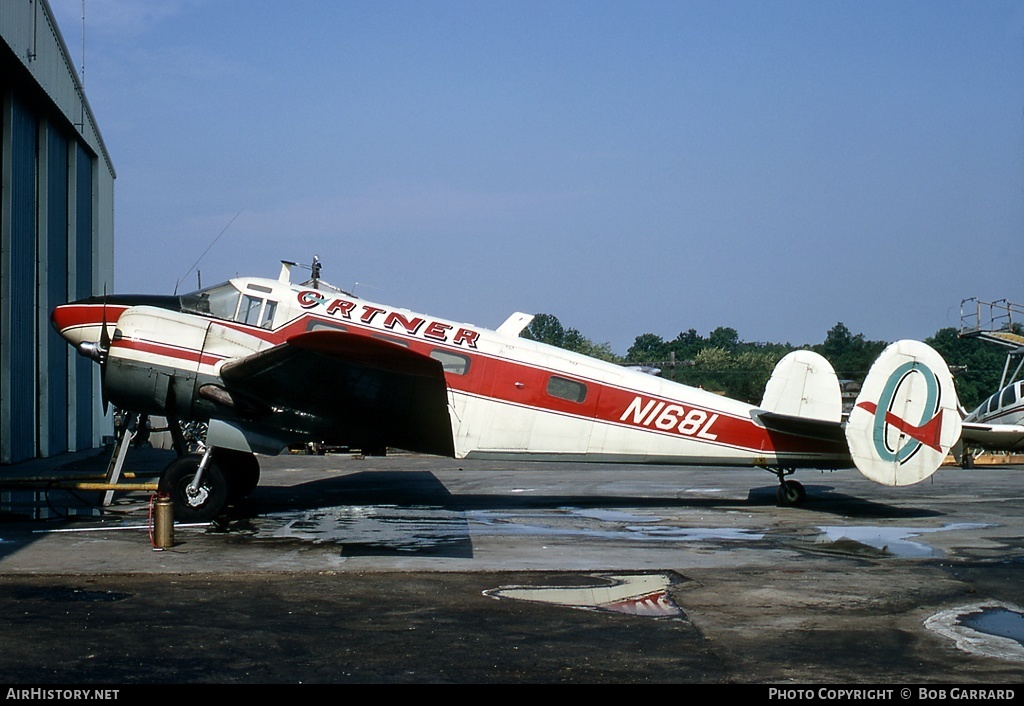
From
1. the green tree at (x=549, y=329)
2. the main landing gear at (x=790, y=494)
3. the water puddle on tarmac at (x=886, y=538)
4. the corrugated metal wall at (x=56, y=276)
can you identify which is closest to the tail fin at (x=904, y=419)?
the water puddle on tarmac at (x=886, y=538)

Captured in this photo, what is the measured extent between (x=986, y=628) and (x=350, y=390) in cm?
804

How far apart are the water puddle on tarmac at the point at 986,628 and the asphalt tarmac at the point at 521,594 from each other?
0.03m

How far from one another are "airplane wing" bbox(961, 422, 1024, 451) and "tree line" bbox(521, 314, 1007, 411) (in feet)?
31.7

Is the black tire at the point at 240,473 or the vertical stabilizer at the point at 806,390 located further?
the vertical stabilizer at the point at 806,390

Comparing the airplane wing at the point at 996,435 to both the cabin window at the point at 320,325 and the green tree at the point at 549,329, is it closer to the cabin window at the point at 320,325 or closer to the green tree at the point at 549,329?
the cabin window at the point at 320,325

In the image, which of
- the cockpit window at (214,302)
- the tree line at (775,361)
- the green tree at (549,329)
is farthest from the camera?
the green tree at (549,329)

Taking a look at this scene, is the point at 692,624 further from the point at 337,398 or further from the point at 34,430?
the point at 34,430

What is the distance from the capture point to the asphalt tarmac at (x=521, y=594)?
6.26 m

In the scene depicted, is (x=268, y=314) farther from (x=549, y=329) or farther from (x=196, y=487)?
(x=549, y=329)

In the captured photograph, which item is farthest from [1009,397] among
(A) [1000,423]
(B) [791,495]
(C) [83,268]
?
(C) [83,268]

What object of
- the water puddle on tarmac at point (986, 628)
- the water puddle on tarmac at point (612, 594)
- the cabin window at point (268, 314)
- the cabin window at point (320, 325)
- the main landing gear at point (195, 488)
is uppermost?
the cabin window at point (268, 314)

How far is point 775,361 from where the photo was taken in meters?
72.9

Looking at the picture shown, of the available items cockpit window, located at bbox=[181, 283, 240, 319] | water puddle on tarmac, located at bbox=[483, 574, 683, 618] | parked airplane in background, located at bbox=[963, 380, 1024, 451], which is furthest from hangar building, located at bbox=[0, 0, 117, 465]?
parked airplane in background, located at bbox=[963, 380, 1024, 451]

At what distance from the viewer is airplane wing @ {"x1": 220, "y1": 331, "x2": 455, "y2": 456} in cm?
1128
